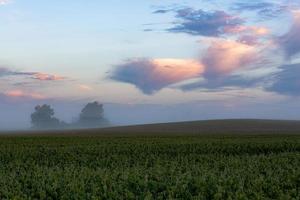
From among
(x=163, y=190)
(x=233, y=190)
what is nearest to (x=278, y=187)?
(x=233, y=190)

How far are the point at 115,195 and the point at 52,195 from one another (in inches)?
85.5

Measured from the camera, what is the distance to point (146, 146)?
3950 centimetres

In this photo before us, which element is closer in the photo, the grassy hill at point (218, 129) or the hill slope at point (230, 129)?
the grassy hill at point (218, 129)

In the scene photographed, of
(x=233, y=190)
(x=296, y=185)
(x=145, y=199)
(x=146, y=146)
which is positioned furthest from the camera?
(x=146, y=146)

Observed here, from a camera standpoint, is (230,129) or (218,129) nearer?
(230,129)

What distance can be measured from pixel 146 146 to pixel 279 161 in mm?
17391

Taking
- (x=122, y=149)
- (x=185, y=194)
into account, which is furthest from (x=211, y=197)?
(x=122, y=149)

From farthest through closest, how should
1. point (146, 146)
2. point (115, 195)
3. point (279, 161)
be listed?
point (146, 146) → point (279, 161) → point (115, 195)

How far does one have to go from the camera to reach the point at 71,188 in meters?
14.2

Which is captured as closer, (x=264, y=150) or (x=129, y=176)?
(x=129, y=176)

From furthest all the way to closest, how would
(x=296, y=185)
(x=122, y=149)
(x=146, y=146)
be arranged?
1. (x=146, y=146)
2. (x=122, y=149)
3. (x=296, y=185)

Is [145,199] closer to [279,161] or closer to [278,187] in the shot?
[278,187]

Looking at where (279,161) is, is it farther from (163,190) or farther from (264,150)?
(264,150)

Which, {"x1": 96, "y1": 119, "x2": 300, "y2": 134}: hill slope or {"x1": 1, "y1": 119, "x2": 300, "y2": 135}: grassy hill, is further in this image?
{"x1": 96, "y1": 119, "x2": 300, "y2": 134}: hill slope
